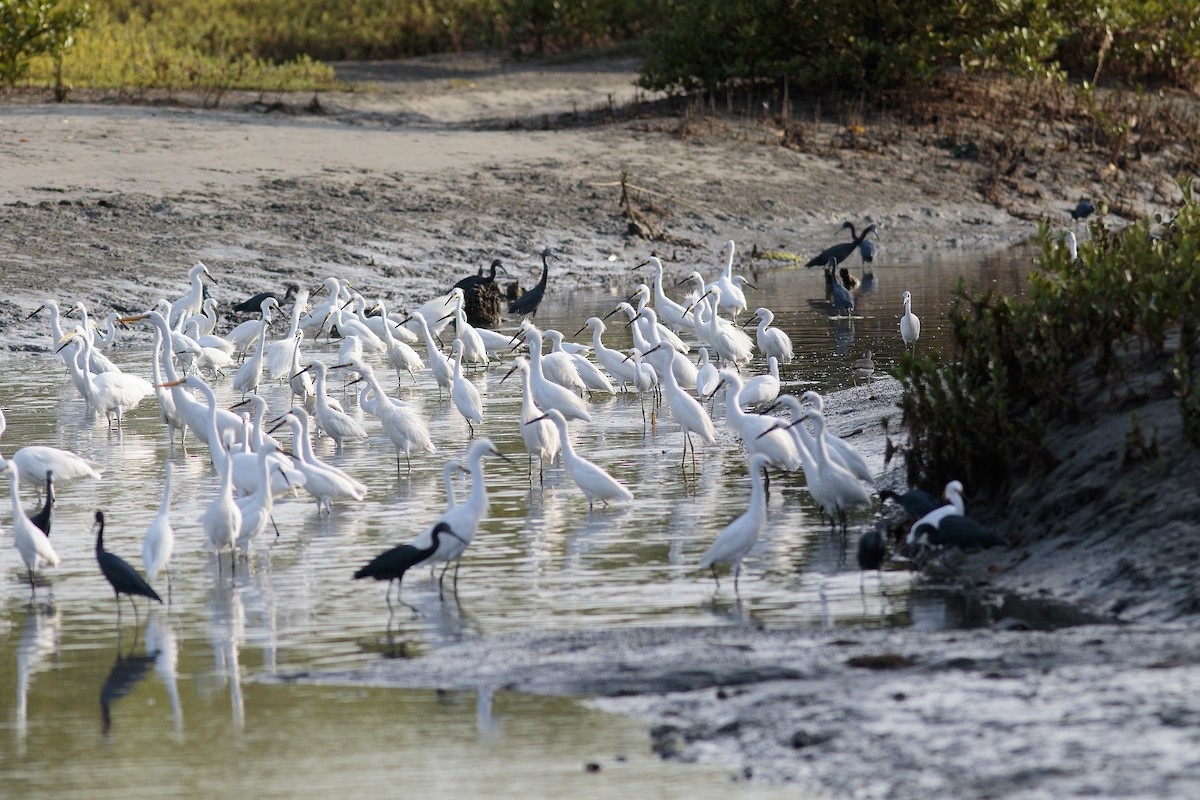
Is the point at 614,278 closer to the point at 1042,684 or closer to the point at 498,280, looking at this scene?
the point at 498,280

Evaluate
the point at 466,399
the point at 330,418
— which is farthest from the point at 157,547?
the point at 466,399

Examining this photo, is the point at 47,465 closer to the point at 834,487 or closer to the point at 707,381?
the point at 834,487

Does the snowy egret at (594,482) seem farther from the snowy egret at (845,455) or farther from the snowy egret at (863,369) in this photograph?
the snowy egret at (863,369)

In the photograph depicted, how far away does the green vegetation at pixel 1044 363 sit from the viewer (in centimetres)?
875

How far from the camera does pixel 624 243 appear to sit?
939 inches

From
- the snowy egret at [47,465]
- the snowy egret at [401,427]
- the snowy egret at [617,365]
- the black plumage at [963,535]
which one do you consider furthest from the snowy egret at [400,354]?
the black plumage at [963,535]

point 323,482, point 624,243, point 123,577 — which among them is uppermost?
point 624,243

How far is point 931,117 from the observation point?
99.8ft

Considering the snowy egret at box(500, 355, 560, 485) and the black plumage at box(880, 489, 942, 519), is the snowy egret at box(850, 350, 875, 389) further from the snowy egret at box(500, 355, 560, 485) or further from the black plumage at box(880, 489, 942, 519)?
the black plumage at box(880, 489, 942, 519)

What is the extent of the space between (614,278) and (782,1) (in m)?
9.62

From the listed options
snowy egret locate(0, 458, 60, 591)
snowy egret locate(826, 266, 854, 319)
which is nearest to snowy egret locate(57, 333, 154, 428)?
snowy egret locate(0, 458, 60, 591)

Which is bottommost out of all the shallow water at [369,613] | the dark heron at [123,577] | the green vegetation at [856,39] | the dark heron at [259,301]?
the shallow water at [369,613]

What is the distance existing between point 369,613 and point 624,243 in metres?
16.4

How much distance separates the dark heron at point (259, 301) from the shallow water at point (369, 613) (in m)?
5.27
